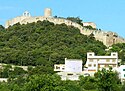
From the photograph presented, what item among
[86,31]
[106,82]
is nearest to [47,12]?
[86,31]

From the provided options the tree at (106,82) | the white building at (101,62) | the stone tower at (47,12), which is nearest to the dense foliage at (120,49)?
the white building at (101,62)

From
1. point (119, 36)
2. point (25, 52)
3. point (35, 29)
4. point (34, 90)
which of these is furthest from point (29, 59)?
point (34, 90)

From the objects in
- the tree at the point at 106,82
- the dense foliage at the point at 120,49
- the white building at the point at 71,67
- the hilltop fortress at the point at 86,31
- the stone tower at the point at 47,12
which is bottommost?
the tree at the point at 106,82

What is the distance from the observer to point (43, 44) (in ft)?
→ 239

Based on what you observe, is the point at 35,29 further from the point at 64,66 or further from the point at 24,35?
the point at 64,66

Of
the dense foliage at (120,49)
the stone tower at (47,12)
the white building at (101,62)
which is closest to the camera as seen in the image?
the white building at (101,62)

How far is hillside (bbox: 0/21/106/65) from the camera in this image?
66000mm

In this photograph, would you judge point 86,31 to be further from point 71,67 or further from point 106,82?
point 106,82

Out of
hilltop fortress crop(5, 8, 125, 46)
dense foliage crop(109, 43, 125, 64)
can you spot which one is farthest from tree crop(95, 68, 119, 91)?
hilltop fortress crop(5, 8, 125, 46)

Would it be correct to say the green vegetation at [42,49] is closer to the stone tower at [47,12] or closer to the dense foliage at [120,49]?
the dense foliage at [120,49]

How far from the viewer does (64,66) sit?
6306 cm

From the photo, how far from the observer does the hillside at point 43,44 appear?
6600 cm

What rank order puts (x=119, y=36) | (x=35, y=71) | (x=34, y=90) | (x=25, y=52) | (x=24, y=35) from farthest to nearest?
1. (x=119, y=36)
2. (x=24, y=35)
3. (x=25, y=52)
4. (x=35, y=71)
5. (x=34, y=90)

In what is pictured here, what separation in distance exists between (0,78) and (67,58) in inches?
392
